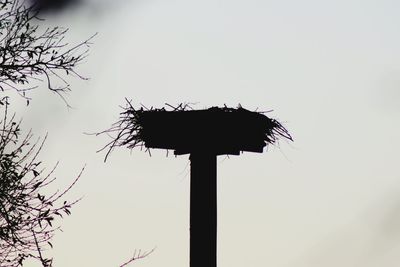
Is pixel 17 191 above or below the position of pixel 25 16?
below

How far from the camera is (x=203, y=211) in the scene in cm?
620

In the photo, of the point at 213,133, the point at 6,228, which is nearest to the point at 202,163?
the point at 213,133

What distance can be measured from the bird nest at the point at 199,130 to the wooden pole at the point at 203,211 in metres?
A: 0.14

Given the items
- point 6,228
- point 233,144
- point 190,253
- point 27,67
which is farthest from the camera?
point 27,67

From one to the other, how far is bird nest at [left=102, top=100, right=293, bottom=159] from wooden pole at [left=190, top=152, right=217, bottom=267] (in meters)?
0.14

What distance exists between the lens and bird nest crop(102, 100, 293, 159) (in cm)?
639

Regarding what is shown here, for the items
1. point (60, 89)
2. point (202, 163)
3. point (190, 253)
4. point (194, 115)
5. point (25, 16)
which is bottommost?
point (190, 253)

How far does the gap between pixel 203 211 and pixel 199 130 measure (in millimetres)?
656

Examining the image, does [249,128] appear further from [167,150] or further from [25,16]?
[25,16]

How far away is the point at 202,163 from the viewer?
627cm

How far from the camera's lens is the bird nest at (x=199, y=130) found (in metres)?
6.39

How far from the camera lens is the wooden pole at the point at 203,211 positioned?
240 inches

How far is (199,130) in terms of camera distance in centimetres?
639

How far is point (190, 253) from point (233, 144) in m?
0.99
